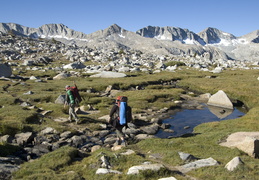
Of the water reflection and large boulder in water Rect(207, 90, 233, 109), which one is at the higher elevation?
large boulder in water Rect(207, 90, 233, 109)

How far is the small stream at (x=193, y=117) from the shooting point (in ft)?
70.1

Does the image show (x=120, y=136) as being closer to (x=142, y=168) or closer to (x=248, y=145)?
(x=142, y=168)

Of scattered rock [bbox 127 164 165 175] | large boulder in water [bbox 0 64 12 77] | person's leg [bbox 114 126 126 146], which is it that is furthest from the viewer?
large boulder in water [bbox 0 64 12 77]

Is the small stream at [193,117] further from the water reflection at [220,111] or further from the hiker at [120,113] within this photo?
the hiker at [120,113]

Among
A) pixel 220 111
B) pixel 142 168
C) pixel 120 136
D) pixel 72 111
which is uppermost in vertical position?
pixel 72 111

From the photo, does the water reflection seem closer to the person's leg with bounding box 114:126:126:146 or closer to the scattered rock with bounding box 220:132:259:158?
the scattered rock with bounding box 220:132:259:158

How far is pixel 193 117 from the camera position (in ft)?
88.4

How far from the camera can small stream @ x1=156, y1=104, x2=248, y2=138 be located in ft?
70.1

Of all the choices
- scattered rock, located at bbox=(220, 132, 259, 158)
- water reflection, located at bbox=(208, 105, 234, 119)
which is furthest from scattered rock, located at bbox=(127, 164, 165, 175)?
water reflection, located at bbox=(208, 105, 234, 119)

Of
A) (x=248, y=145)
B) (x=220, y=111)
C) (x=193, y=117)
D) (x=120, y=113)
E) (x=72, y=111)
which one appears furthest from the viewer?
(x=220, y=111)

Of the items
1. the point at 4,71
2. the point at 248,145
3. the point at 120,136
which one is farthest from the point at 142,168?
the point at 4,71

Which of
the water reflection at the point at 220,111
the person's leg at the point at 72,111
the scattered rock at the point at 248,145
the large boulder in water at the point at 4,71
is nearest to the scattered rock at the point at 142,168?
the scattered rock at the point at 248,145

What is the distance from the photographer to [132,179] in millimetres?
9586

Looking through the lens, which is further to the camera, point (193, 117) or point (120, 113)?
point (193, 117)
